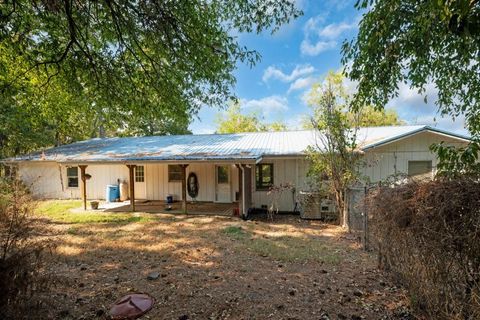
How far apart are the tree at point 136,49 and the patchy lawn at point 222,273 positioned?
10.3 feet

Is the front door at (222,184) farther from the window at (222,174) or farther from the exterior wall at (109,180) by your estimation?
the exterior wall at (109,180)

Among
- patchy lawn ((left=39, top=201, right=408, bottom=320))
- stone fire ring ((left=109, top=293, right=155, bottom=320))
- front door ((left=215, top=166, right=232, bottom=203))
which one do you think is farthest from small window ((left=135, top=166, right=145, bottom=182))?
stone fire ring ((left=109, top=293, right=155, bottom=320))

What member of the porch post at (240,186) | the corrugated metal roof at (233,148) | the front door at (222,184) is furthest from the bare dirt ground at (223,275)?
the front door at (222,184)

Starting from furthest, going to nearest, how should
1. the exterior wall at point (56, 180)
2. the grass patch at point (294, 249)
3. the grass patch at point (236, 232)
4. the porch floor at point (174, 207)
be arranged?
the exterior wall at point (56, 180) → the porch floor at point (174, 207) → the grass patch at point (236, 232) → the grass patch at point (294, 249)

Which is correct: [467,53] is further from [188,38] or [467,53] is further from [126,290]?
[126,290]

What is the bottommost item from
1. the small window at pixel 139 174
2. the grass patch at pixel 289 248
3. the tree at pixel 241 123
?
the grass patch at pixel 289 248

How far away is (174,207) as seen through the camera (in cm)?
1220

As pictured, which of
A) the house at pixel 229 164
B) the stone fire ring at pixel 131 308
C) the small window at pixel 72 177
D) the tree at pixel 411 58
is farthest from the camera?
the small window at pixel 72 177

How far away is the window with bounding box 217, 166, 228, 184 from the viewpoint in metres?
13.2

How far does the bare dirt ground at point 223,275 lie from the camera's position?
3592mm

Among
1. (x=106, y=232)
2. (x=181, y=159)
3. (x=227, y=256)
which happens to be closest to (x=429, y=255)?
(x=227, y=256)

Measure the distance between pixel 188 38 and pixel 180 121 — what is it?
1.95 metres

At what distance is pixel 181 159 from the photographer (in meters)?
10.4

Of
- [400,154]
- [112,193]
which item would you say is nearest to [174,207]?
[112,193]
